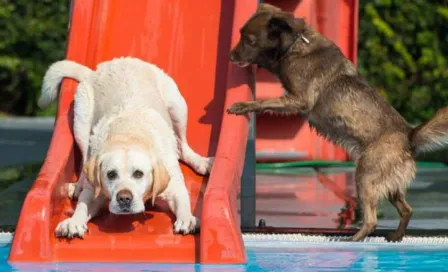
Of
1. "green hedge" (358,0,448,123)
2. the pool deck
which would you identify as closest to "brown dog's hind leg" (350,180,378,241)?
the pool deck

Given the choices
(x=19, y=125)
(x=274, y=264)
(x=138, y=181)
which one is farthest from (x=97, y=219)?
(x=19, y=125)

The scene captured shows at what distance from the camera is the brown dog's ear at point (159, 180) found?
5.82 metres

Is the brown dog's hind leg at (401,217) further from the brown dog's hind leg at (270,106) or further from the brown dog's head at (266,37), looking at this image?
the brown dog's head at (266,37)

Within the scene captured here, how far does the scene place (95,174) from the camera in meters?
5.81

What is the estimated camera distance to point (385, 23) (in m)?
15.3

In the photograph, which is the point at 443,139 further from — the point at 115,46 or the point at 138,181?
the point at 115,46

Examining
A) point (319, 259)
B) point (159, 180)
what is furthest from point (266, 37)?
point (319, 259)

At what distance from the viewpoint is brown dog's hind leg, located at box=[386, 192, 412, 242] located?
247 inches

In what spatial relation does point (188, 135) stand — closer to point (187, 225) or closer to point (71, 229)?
point (187, 225)

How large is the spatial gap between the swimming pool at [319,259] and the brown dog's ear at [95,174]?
41cm

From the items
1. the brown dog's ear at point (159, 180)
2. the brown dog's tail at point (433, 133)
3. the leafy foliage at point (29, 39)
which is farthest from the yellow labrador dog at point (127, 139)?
the leafy foliage at point (29, 39)

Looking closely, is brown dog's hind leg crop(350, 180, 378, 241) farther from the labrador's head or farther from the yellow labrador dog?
the labrador's head

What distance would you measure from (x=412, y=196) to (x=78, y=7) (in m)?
3.17

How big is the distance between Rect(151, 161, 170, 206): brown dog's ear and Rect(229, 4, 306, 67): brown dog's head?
111 centimetres
